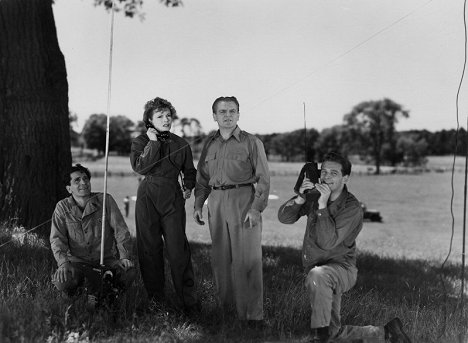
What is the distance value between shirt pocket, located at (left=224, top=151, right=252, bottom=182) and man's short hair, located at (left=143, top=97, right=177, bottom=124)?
60 cm

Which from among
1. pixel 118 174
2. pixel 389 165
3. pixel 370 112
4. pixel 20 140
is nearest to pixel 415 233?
pixel 389 165

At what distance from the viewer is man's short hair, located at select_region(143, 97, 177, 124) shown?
14.9 ft

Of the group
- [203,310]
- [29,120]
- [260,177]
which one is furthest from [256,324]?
[29,120]

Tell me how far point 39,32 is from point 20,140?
4.36ft

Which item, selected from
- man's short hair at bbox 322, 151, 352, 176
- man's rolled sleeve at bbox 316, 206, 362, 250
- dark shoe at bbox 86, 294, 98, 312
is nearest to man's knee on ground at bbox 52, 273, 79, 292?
dark shoe at bbox 86, 294, 98, 312

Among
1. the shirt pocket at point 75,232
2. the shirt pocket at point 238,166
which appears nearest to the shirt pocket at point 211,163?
the shirt pocket at point 238,166

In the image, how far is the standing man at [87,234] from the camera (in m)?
4.49

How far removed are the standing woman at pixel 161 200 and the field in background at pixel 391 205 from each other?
33.0 ft

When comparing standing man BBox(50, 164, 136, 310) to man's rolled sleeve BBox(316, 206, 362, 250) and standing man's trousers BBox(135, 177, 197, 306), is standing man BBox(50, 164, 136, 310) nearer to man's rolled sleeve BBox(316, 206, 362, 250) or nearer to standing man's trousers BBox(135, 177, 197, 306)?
standing man's trousers BBox(135, 177, 197, 306)

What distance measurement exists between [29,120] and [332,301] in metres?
4.29

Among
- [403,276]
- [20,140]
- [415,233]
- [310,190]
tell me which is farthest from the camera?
[415,233]

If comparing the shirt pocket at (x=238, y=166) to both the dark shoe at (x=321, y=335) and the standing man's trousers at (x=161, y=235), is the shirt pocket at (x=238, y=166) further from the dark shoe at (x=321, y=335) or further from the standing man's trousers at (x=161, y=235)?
the dark shoe at (x=321, y=335)

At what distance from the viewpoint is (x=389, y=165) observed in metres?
26.9

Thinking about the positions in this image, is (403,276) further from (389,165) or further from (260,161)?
(389,165)
